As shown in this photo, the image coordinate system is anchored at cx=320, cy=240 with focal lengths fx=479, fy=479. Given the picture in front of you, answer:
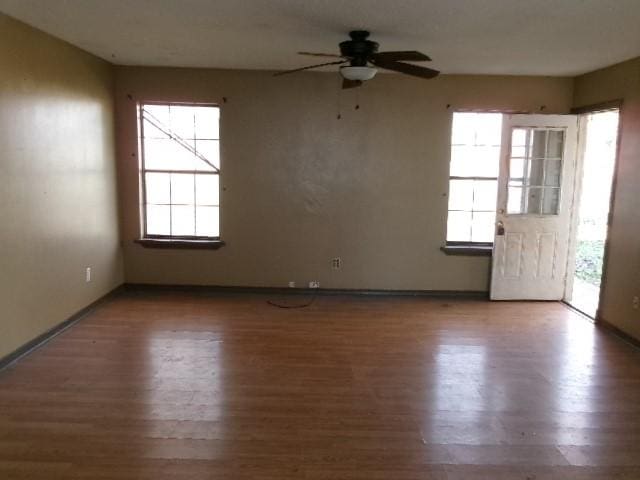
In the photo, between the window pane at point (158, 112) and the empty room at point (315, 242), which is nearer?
the empty room at point (315, 242)

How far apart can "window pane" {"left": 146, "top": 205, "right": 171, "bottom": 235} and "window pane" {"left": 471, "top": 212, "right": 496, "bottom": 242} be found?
3616mm

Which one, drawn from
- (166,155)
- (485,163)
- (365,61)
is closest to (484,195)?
(485,163)

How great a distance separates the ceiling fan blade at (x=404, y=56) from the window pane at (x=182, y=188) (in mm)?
2934

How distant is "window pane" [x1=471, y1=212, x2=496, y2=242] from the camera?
565 cm

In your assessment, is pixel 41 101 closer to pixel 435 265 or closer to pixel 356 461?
pixel 356 461

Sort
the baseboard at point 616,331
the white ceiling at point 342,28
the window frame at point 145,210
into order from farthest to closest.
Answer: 1. the window frame at point 145,210
2. the baseboard at point 616,331
3. the white ceiling at point 342,28

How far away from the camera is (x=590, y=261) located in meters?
7.28

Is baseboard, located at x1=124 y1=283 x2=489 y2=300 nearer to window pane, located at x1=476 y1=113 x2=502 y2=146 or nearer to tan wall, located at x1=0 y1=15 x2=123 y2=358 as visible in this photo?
tan wall, located at x1=0 y1=15 x2=123 y2=358

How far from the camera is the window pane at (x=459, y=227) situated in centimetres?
565

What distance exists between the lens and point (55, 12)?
335cm

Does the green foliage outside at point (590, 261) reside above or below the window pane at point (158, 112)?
below

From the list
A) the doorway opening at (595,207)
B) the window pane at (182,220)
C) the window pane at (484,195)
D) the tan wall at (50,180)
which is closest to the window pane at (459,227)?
the window pane at (484,195)

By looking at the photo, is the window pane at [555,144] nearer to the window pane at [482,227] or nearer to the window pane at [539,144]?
the window pane at [539,144]

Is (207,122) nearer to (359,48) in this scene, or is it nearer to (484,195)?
(359,48)
